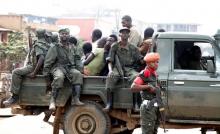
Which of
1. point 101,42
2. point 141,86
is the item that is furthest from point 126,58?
point 141,86

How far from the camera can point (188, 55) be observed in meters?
8.41

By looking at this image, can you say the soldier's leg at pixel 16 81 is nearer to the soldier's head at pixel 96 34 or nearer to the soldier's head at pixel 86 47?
the soldier's head at pixel 86 47

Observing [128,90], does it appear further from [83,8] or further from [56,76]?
[83,8]

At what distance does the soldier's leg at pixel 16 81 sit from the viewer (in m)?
8.74

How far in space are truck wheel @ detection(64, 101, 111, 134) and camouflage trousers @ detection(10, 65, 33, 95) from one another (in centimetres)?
96

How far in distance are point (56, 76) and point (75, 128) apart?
0.99m

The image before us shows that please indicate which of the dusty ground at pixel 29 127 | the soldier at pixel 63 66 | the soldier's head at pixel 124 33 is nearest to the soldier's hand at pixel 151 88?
the soldier's head at pixel 124 33

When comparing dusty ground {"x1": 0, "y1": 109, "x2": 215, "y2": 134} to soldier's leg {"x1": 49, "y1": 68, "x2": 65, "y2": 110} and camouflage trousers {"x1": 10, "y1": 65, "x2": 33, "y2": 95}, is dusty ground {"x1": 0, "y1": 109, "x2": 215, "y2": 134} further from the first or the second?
soldier's leg {"x1": 49, "y1": 68, "x2": 65, "y2": 110}

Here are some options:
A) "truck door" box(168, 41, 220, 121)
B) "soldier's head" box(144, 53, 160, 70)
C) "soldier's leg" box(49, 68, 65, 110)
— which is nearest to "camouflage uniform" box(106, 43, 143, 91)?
"truck door" box(168, 41, 220, 121)

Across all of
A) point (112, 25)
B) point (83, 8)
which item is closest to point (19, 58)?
point (112, 25)

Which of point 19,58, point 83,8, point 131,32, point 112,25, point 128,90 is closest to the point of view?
point 128,90

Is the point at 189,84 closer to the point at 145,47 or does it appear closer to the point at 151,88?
the point at 151,88

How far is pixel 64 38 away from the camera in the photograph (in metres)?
8.98

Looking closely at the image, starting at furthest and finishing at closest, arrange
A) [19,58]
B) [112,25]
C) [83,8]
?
[83,8]
[112,25]
[19,58]
